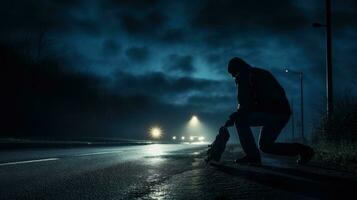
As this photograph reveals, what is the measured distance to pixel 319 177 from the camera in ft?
18.6

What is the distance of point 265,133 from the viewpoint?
738 centimetres

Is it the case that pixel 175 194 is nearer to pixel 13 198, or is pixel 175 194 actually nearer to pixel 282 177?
pixel 13 198

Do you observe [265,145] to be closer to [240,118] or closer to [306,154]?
[240,118]

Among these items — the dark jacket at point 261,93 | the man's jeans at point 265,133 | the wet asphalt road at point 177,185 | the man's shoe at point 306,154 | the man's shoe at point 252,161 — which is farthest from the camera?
the man's shoe at point 252,161

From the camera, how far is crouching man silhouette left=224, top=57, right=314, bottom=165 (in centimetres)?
727

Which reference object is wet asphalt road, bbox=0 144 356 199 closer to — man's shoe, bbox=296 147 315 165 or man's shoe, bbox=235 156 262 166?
man's shoe, bbox=296 147 315 165

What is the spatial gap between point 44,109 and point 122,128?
3552 cm

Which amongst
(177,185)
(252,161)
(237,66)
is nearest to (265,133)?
(252,161)

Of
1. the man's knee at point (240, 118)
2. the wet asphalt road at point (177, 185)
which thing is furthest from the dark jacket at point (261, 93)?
the wet asphalt road at point (177, 185)

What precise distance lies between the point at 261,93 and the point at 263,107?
0.23 metres

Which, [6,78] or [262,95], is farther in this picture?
[6,78]

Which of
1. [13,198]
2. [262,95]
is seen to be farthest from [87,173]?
[262,95]

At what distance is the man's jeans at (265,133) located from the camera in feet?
23.6

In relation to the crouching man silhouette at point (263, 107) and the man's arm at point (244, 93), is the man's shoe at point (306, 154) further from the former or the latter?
the man's arm at point (244, 93)
